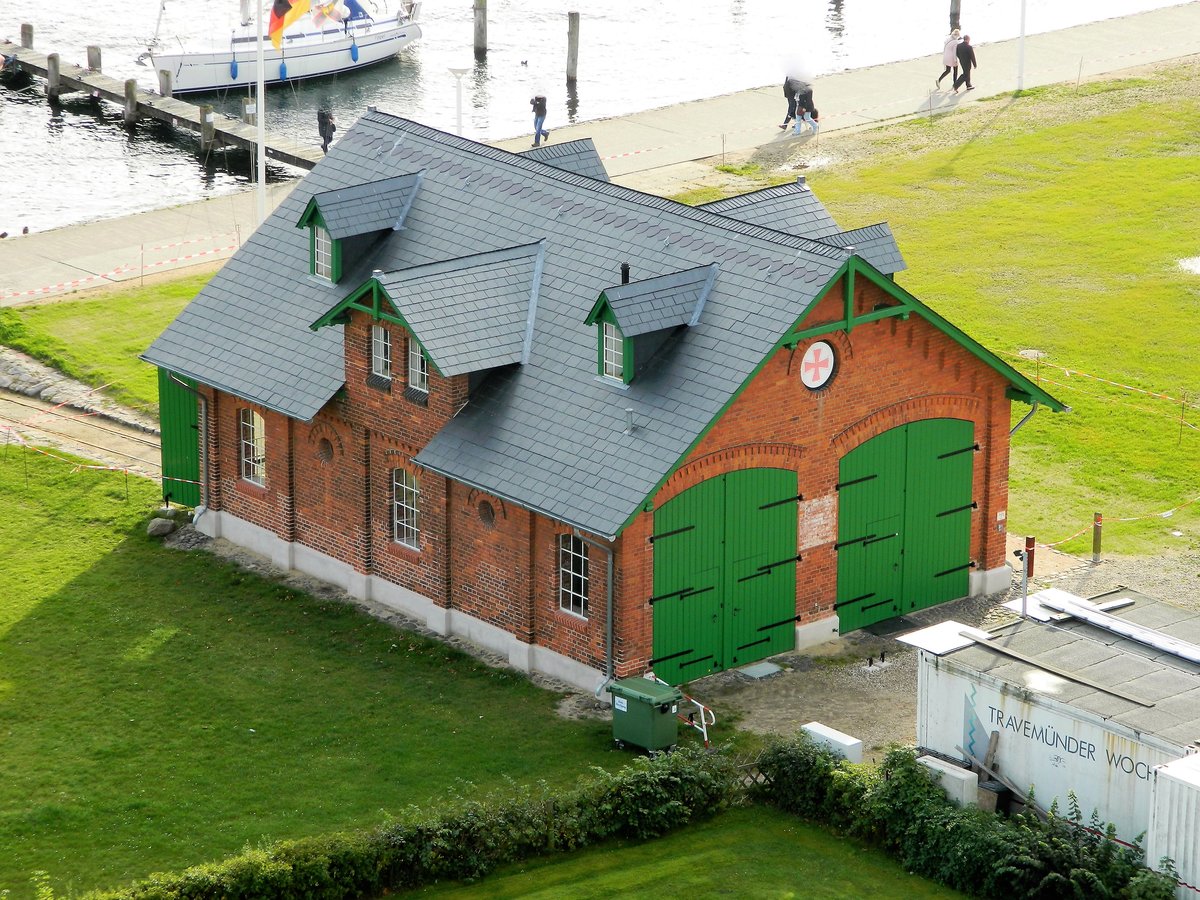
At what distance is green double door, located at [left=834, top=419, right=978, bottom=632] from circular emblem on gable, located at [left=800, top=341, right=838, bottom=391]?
5.64 feet

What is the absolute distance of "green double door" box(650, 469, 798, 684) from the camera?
118ft

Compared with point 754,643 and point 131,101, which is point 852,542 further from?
point 131,101

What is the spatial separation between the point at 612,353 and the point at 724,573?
14.0 feet

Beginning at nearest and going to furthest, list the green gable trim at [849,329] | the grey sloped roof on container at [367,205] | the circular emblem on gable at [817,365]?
1. the green gable trim at [849,329]
2. the circular emblem on gable at [817,365]
3. the grey sloped roof on container at [367,205]

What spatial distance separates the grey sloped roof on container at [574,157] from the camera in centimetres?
4356

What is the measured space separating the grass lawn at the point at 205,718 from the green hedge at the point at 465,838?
1869mm

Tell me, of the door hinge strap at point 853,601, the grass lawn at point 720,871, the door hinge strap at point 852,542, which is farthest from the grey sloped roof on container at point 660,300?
the grass lawn at point 720,871

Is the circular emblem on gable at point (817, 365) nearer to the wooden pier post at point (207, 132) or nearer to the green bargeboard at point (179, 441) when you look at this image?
the green bargeboard at point (179, 441)

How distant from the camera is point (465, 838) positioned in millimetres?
30688

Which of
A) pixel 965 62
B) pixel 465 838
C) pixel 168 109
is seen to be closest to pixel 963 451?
pixel 465 838

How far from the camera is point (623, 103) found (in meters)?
84.4

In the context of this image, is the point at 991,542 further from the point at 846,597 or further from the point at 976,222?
the point at 976,222

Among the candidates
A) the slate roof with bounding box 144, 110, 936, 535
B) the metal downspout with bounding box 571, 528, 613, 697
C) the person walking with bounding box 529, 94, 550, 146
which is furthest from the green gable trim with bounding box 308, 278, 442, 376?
the person walking with bounding box 529, 94, 550, 146

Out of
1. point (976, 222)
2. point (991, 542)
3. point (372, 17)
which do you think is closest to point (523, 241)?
point (991, 542)
